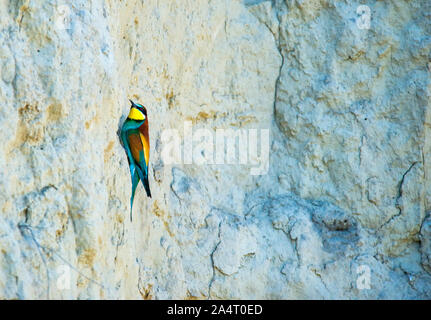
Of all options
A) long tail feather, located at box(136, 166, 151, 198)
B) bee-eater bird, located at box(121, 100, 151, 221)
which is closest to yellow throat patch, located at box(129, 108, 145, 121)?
bee-eater bird, located at box(121, 100, 151, 221)

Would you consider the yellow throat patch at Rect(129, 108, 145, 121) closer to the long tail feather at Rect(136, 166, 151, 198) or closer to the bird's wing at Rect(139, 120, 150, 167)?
the bird's wing at Rect(139, 120, 150, 167)

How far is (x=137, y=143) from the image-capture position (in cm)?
256

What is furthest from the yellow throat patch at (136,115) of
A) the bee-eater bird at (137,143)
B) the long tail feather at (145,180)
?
the long tail feather at (145,180)

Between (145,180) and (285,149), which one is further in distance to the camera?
(285,149)

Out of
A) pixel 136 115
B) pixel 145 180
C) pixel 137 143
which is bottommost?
pixel 145 180

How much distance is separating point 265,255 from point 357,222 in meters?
0.49

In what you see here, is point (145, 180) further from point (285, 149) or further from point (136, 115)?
point (285, 149)

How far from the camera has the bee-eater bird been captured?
2533mm

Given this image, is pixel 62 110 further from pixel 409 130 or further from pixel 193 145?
pixel 409 130

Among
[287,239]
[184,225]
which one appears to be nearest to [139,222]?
[184,225]

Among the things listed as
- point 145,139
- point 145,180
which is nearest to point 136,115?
point 145,139

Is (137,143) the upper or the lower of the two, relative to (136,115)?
lower

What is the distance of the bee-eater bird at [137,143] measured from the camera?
2533mm

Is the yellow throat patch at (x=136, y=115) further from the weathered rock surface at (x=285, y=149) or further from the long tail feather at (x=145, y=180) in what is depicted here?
the long tail feather at (x=145, y=180)
